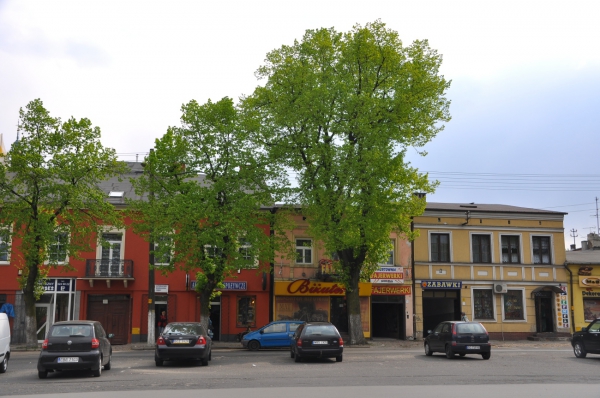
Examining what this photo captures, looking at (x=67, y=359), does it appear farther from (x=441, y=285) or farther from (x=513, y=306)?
(x=513, y=306)

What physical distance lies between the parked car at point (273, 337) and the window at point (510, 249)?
623 inches

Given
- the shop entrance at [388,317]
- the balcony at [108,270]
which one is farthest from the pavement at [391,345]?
the balcony at [108,270]

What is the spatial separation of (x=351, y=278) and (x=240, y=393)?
17.5 meters

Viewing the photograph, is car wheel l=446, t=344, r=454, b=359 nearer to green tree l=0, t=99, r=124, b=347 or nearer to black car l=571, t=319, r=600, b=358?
black car l=571, t=319, r=600, b=358

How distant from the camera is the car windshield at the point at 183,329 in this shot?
765 inches

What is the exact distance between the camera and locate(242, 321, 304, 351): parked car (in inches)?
1097

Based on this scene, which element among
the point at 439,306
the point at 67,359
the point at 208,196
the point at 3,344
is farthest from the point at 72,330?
the point at 439,306

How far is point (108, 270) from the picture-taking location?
3222cm

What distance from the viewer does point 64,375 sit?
16891 millimetres

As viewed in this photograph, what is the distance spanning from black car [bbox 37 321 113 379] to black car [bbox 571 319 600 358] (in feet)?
55.5

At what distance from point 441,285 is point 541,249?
23.5ft

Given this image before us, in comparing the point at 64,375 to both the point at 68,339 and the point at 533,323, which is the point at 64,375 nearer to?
the point at 68,339

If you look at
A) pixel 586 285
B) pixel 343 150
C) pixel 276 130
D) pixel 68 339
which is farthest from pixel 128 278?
pixel 586 285

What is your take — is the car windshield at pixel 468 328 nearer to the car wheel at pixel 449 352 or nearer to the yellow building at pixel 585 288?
the car wheel at pixel 449 352
